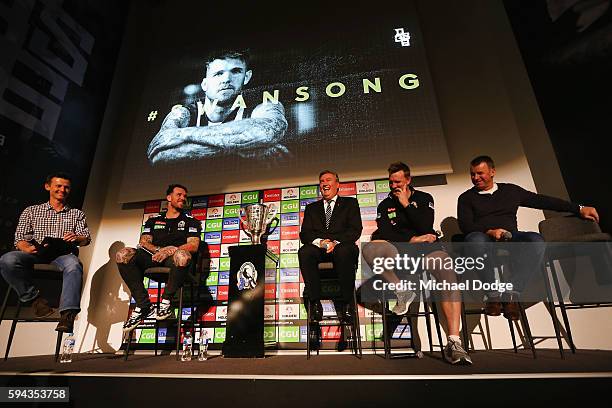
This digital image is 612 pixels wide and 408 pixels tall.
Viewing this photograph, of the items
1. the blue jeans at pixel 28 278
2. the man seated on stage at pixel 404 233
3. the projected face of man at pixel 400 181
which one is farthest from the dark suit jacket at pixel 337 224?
the blue jeans at pixel 28 278

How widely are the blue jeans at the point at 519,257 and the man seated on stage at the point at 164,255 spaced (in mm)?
2152

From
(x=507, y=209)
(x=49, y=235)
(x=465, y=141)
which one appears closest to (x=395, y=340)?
(x=507, y=209)

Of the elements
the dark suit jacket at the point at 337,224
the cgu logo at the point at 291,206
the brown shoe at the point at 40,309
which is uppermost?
the cgu logo at the point at 291,206

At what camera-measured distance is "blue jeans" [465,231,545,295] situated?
7.51ft

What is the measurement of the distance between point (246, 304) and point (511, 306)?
185 centimetres

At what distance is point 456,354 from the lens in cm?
183

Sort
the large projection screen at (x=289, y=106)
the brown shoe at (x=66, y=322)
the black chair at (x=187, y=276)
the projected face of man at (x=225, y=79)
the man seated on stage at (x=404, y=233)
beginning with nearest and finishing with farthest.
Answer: the man seated on stage at (x=404, y=233) < the brown shoe at (x=66, y=322) < the black chair at (x=187, y=276) < the large projection screen at (x=289, y=106) < the projected face of man at (x=225, y=79)

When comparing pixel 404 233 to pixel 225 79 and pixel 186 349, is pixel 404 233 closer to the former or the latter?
pixel 186 349

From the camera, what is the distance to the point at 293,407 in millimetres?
1346

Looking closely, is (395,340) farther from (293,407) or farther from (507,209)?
(293,407)

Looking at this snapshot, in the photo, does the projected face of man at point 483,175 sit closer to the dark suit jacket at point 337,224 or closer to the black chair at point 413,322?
the black chair at point 413,322

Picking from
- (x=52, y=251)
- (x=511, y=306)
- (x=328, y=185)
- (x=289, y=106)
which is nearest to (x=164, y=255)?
(x=52, y=251)

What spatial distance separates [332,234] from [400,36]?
2.48 meters

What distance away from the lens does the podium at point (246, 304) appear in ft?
8.27
